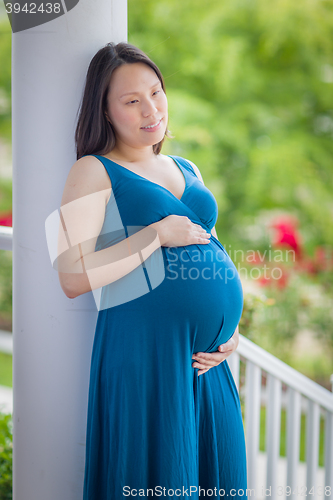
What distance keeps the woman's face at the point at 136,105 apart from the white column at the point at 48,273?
0.15 metres

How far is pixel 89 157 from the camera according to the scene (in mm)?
1263

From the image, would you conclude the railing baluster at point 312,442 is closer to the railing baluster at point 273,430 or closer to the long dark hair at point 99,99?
the railing baluster at point 273,430

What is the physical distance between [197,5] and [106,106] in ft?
12.6

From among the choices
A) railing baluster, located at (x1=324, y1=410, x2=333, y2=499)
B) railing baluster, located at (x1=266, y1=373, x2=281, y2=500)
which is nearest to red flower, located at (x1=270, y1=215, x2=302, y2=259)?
railing baluster, located at (x1=324, y1=410, x2=333, y2=499)

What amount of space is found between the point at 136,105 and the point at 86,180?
281 millimetres

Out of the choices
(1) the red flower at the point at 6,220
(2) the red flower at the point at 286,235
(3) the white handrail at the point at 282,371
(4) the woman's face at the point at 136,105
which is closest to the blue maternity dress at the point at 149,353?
(4) the woman's face at the point at 136,105

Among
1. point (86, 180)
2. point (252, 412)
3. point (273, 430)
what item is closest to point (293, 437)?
point (273, 430)

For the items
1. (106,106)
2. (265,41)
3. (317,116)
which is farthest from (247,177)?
(106,106)

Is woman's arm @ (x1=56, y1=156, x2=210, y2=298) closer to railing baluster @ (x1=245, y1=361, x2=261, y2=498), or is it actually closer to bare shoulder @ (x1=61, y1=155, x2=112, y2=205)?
bare shoulder @ (x1=61, y1=155, x2=112, y2=205)

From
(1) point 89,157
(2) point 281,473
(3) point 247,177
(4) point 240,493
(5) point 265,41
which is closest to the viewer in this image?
(1) point 89,157

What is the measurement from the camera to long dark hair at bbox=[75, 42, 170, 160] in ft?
4.23

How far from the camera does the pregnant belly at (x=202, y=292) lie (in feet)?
4.14

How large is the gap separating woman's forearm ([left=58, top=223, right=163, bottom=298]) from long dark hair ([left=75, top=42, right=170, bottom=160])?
30 cm

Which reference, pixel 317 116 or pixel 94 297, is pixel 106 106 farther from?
pixel 317 116
